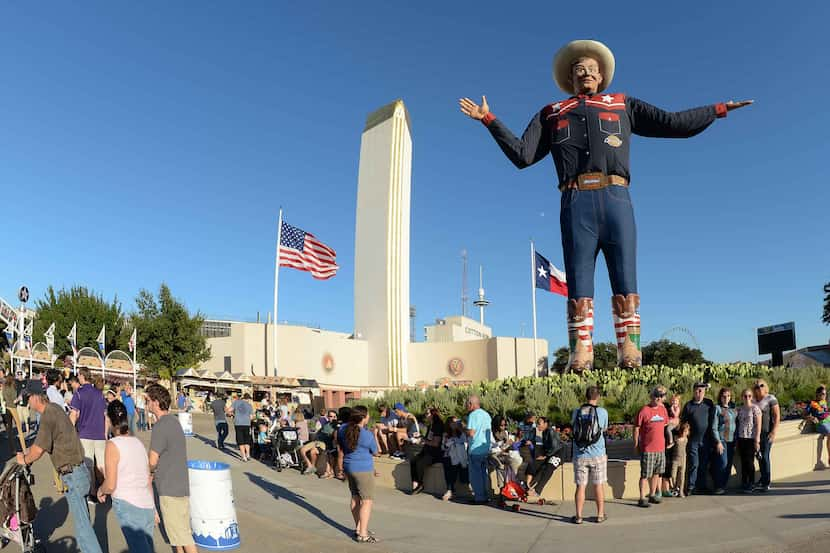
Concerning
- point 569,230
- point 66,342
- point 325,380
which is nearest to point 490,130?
point 569,230

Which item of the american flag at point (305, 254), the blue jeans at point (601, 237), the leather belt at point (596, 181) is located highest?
the american flag at point (305, 254)

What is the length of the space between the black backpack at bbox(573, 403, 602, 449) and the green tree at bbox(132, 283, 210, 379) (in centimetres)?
3734

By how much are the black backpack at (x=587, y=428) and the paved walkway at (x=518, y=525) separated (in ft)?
3.28

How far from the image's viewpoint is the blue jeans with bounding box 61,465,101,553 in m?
5.66

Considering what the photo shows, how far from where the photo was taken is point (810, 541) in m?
6.32

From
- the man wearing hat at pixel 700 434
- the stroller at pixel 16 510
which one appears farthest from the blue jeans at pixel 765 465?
the stroller at pixel 16 510

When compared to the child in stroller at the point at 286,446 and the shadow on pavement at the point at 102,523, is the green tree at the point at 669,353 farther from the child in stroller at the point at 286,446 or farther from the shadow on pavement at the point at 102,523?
the shadow on pavement at the point at 102,523

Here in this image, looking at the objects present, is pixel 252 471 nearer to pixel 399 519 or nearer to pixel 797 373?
pixel 399 519

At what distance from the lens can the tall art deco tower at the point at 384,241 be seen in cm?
4241

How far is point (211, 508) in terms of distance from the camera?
6414mm

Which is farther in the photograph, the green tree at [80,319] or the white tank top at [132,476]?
the green tree at [80,319]

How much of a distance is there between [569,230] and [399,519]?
7.56 meters

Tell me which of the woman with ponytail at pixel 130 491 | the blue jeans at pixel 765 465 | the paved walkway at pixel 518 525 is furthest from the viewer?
the blue jeans at pixel 765 465

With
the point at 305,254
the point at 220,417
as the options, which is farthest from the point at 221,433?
the point at 305,254
